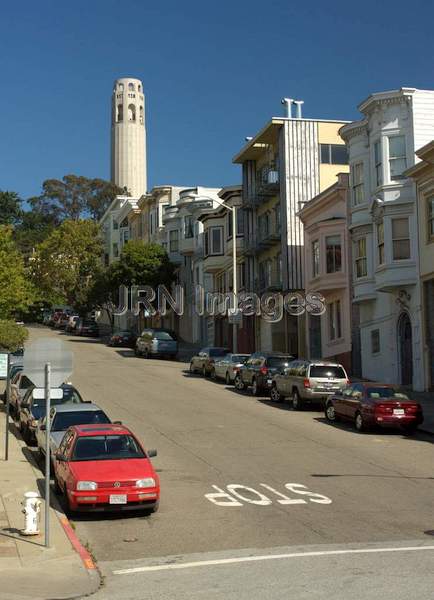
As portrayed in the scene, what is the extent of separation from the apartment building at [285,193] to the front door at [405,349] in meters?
11.7

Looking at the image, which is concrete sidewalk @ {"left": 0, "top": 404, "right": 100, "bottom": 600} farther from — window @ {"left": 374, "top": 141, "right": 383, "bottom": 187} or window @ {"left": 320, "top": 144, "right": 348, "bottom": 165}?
window @ {"left": 320, "top": 144, "right": 348, "bottom": 165}

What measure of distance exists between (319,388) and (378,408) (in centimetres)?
499

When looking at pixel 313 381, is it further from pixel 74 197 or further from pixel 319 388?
pixel 74 197

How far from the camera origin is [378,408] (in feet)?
77.2

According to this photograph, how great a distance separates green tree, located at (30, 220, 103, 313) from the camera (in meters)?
72.4

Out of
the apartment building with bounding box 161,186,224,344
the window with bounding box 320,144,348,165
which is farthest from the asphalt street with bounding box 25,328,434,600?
the apartment building with bounding box 161,186,224,344

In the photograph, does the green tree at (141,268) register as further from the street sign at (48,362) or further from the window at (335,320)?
the street sign at (48,362)

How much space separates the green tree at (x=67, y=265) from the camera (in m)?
72.4

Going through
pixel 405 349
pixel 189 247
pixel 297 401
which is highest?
pixel 189 247

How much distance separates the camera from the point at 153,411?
27.4m

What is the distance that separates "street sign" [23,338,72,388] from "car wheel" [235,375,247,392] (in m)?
22.9

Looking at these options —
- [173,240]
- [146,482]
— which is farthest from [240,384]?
[173,240]

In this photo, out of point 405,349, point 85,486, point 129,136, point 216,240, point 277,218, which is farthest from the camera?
point 129,136

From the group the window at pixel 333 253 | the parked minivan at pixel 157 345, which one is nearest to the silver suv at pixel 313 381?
the window at pixel 333 253
